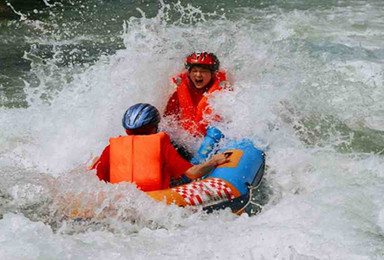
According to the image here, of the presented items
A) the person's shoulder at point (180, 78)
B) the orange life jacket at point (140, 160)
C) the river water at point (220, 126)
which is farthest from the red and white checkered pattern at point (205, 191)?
the person's shoulder at point (180, 78)

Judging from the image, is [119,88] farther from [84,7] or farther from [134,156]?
[84,7]

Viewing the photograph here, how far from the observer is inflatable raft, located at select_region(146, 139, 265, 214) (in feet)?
15.5

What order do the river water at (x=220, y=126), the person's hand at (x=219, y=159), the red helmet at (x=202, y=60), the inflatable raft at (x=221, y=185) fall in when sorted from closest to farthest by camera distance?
the river water at (x=220, y=126) → the inflatable raft at (x=221, y=185) → the person's hand at (x=219, y=159) → the red helmet at (x=202, y=60)

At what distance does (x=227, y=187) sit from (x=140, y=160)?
838mm

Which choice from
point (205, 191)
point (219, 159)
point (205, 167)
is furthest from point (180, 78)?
point (205, 191)

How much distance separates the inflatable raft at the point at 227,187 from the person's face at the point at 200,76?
1.01 metres

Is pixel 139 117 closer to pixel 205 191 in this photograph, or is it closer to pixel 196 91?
pixel 205 191

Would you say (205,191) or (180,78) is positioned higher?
→ (180,78)

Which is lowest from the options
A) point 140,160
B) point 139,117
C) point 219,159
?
point 219,159

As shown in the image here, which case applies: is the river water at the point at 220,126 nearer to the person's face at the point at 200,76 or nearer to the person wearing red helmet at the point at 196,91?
the person wearing red helmet at the point at 196,91

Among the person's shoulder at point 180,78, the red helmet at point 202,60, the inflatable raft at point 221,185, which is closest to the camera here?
the inflatable raft at point 221,185

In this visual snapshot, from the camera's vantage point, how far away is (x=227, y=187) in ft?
16.5

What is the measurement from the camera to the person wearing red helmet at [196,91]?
6215 millimetres

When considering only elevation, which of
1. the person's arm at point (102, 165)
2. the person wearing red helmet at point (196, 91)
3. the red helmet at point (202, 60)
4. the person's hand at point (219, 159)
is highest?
the red helmet at point (202, 60)
